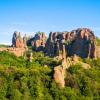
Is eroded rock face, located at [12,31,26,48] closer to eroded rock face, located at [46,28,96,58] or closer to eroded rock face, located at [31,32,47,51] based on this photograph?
eroded rock face, located at [31,32,47,51]

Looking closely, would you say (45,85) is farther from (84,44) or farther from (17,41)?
(17,41)

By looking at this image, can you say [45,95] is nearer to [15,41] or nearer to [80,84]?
[80,84]

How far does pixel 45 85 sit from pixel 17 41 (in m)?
50.7

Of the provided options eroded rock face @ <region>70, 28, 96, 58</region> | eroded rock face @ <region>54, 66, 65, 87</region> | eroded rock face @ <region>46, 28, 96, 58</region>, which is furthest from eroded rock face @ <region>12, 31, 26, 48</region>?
eroded rock face @ <region>54, 66, 65, 87</region>

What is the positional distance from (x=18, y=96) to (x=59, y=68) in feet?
40.5

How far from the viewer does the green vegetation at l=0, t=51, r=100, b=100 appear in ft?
266

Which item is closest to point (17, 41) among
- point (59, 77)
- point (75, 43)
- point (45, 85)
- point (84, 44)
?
point (75, 43)

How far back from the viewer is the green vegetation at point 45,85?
8106cm

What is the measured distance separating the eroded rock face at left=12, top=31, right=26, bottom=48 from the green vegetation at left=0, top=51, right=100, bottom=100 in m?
40.5

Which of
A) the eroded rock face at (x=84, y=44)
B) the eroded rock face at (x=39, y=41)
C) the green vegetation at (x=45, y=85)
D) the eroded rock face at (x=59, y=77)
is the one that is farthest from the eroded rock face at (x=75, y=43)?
the eroded rock face at (x=59, y=77)

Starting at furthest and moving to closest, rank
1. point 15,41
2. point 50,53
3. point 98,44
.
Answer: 1. point 15,41
2. point 50,53
3. point 98,44

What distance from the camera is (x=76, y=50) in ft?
371

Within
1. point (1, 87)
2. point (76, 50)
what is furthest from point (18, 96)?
point (76, 50)

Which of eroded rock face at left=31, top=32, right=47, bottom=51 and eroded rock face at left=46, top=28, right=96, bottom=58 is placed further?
eroded rock face at left=31, top=32, right=47, bottom=51
